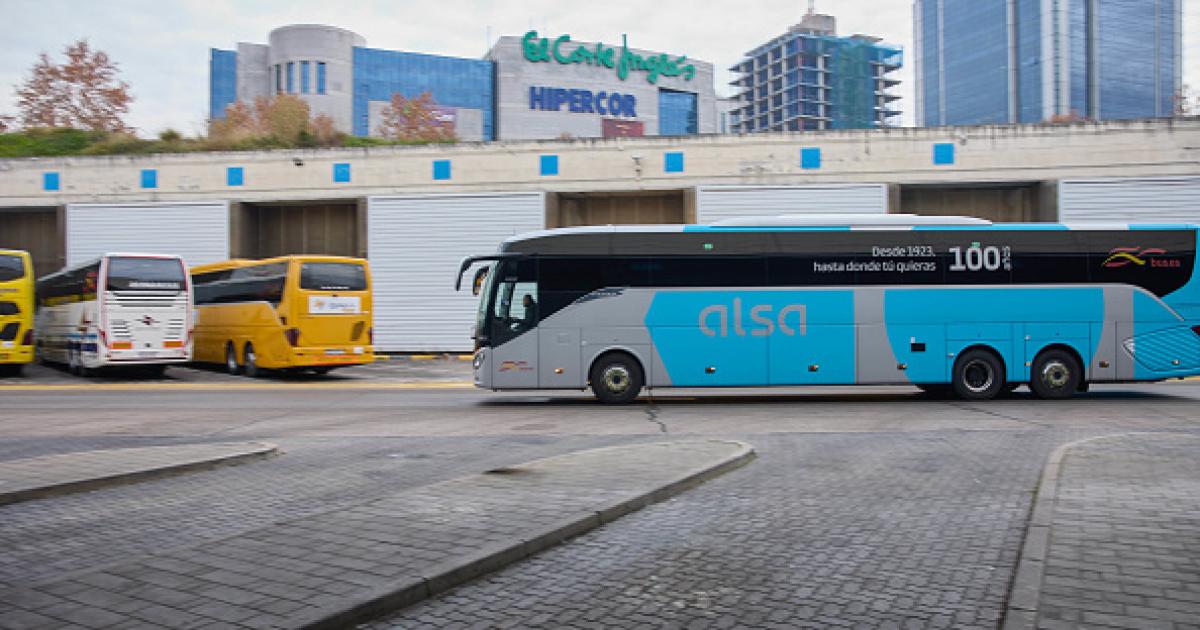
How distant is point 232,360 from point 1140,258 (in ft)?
72.7

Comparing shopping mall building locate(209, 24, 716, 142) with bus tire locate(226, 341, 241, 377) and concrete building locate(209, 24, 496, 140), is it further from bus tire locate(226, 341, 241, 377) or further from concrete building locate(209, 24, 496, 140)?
bus tire locate(226, 341, 241, 377)

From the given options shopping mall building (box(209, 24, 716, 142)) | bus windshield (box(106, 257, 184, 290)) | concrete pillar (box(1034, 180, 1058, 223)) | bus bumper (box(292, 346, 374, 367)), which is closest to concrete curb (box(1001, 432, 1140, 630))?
bus bumper (box(292, 346, 374, 367))

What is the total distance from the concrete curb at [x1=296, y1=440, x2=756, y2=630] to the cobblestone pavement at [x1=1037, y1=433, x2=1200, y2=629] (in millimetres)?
2723

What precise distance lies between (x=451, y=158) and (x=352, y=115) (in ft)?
271

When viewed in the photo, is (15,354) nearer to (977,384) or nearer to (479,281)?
(479,281)

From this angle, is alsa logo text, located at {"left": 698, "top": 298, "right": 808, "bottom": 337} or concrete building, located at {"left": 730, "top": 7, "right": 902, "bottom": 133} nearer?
alsa logo text, located at {"left": 698, "top": 298, "right": 808, "bottom": 337}

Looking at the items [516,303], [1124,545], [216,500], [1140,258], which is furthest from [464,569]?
[1140,258]

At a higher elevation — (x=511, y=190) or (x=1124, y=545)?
(x=511, y=190)

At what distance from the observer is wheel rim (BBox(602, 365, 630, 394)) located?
1623cm

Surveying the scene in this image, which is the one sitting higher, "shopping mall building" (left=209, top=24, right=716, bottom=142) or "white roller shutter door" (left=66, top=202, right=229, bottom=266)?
"shopping mall building" (left=209, top=24, right=716, bottom=142)

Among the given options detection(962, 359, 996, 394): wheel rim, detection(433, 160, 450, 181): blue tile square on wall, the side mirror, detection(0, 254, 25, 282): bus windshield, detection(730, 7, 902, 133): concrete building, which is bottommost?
detection(962, 359, 996, 394): wheel rim

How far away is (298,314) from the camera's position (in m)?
22.4

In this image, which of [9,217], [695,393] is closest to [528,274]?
[695,393]

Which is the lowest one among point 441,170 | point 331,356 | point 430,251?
point 331,356
